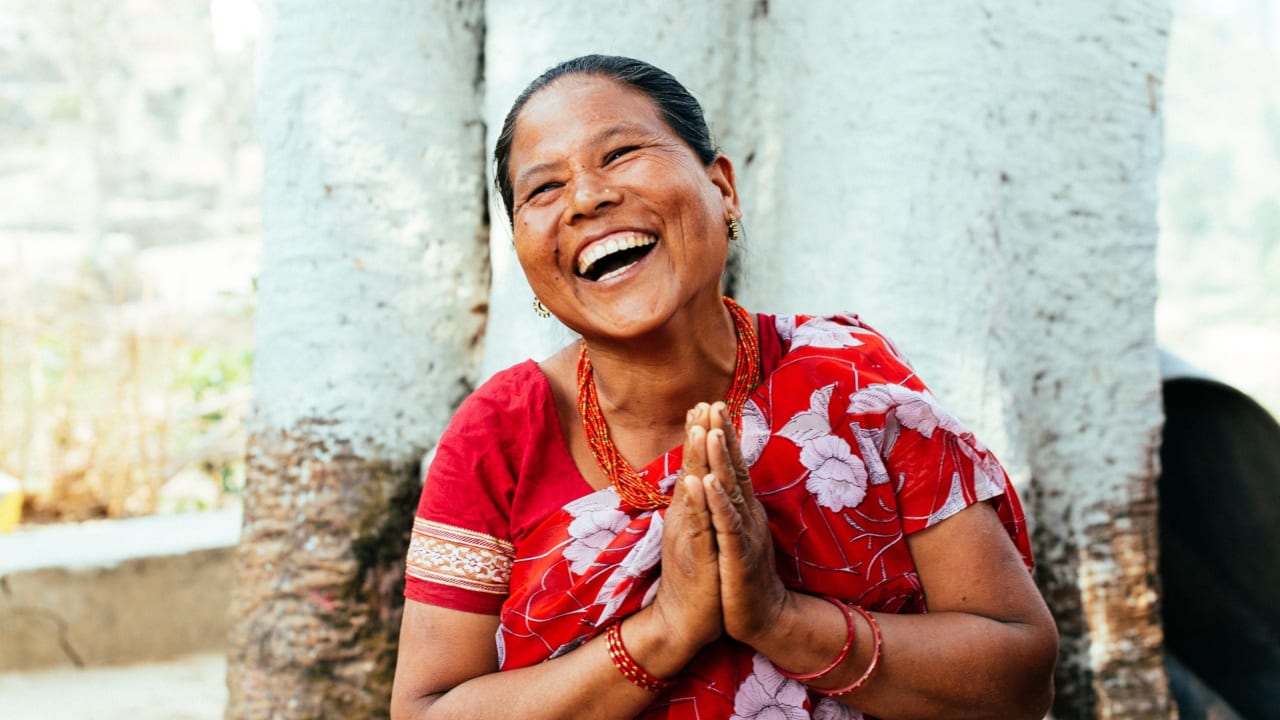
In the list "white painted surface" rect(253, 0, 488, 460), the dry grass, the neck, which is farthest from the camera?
the dry grass

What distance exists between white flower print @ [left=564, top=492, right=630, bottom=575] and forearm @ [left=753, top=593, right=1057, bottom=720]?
1.03ft

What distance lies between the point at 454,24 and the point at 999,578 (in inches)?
85.4

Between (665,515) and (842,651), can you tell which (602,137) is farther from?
(842,651)

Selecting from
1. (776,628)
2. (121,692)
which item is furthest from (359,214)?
(121,692)

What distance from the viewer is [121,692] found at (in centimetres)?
440

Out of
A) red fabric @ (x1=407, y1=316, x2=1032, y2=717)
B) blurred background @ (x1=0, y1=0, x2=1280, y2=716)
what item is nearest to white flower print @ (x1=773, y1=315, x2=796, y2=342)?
red fabric @ (x1=407, y1=316, x2=1032, y2=717)

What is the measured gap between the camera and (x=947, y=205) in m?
2.87

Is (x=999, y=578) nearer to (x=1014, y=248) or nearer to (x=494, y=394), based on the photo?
(x=494, y=394)

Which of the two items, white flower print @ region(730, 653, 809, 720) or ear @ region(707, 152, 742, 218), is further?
ear @ region(707, 152, 742, 218)

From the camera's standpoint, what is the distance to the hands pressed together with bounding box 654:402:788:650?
1.55 meters

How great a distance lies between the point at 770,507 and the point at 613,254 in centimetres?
49

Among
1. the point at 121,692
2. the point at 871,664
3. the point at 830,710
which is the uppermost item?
the point at 871,664

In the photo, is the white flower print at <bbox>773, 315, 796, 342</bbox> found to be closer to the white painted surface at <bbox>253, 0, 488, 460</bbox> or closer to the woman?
the woman

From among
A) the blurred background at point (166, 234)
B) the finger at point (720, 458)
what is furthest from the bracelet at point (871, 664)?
Result: the blurred background at point (166, 234)
